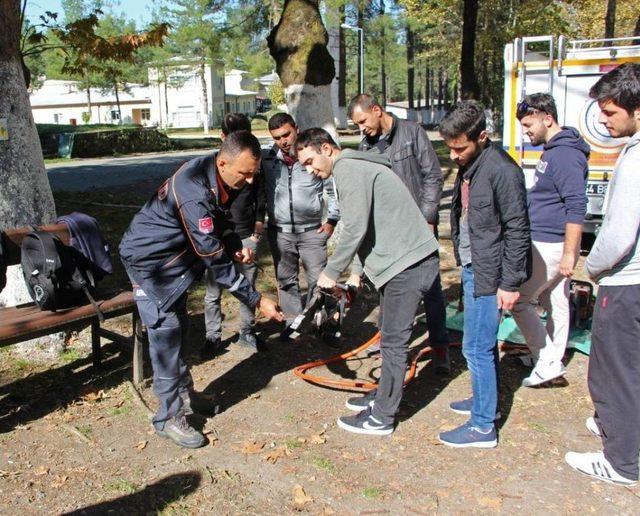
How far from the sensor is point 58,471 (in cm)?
370

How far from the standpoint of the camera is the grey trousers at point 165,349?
380 cm

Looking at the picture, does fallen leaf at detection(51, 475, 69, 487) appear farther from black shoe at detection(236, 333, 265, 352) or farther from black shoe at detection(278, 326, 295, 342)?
black shoe at detection(278, 326, 295, 342)

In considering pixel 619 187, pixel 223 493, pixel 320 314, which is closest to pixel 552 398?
pixel 320 314

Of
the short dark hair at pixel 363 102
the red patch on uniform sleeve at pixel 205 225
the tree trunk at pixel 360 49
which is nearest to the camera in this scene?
the red patch on uniform sleeve at pixel 205 225

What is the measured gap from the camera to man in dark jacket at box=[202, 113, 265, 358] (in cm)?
521

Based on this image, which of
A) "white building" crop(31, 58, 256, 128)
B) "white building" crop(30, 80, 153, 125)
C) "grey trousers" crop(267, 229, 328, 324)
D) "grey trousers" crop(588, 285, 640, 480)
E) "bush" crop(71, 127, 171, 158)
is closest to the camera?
"grey trousers" crop(588, 285, 640, 480)

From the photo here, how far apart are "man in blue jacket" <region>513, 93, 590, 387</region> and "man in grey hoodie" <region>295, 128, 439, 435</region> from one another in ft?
3.12

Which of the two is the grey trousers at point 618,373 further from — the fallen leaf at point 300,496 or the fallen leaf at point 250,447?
the fallen leaf at point 250,447

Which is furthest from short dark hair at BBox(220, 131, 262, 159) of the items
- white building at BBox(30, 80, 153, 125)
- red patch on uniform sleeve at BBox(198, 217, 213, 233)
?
white building at BBox(30, 80, 153, 125)

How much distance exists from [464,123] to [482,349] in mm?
1251

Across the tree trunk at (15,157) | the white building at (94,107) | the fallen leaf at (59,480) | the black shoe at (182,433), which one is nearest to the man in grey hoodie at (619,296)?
the black shoe at (182,433)

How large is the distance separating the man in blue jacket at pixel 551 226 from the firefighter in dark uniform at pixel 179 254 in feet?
6.04

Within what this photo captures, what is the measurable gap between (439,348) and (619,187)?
217 cm

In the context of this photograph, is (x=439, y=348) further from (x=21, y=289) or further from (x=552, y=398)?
(x=21, y=289)
